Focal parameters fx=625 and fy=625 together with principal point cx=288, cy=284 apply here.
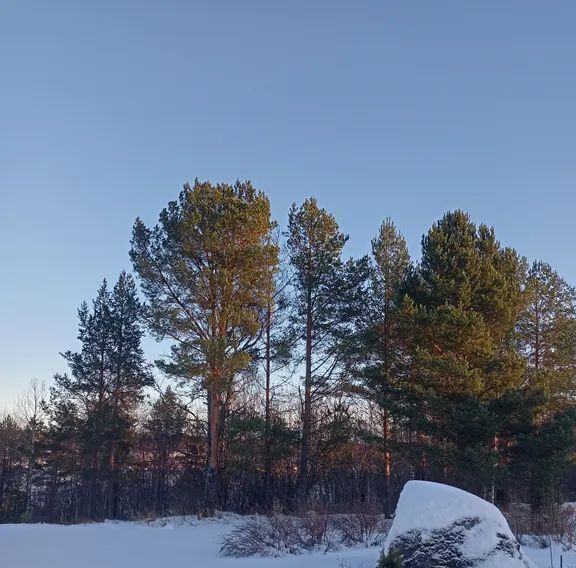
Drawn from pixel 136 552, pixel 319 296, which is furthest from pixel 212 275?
pixel 136 552

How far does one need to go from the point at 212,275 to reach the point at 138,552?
11810 mm

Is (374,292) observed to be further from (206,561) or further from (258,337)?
(206,561)

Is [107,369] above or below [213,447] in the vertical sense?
above

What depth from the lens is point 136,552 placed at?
13.2 meters

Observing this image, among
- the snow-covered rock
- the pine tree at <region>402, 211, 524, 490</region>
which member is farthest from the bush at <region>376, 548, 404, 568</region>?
the pine tree at <region>402, 211, 524, 490</region>

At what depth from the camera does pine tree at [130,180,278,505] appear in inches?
918

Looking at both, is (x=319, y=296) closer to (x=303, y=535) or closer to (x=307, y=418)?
(x=307, y=418)

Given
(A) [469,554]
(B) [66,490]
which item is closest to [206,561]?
(A) [469,554]

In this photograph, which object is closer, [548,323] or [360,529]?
[360,529]

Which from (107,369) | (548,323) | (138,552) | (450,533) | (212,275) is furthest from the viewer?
(107,369)

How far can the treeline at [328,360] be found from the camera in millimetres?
19953

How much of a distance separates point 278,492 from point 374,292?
10.0 meters

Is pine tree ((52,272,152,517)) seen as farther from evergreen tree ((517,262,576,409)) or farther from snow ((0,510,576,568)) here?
evergreen tree ((517,262,576,409))

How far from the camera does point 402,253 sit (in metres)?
26.1
